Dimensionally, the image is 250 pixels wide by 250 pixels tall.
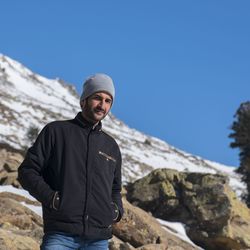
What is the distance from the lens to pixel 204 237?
2039 cm

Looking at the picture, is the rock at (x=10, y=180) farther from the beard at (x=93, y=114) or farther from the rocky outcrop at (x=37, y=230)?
the beard at (x=93, y=114)

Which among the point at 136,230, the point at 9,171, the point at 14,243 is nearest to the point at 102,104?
the point at 14,243

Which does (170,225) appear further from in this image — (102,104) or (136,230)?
(102,104)

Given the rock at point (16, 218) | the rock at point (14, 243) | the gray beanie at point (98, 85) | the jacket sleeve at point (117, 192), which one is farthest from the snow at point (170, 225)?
the gray beanie at point (98, 85)

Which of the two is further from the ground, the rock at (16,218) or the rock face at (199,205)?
the rock face at (199,205)

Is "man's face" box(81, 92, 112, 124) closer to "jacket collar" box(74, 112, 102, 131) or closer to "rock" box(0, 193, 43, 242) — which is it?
"jacket collar" box(74, 112, 102, 131)

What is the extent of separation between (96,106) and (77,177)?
2.52ft

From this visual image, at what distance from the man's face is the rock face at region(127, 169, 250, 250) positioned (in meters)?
16.3

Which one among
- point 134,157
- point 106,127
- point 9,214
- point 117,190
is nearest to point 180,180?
point 9,214

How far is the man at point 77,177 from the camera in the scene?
4.56 metres

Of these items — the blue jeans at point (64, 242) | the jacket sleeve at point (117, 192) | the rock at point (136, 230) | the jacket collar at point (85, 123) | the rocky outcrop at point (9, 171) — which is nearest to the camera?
the blue jeans at point (64, 242)

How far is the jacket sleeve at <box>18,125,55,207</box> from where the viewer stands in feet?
14.9

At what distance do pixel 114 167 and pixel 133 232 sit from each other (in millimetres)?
10212

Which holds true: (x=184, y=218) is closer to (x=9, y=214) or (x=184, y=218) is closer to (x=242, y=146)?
(x=9, y=214)
